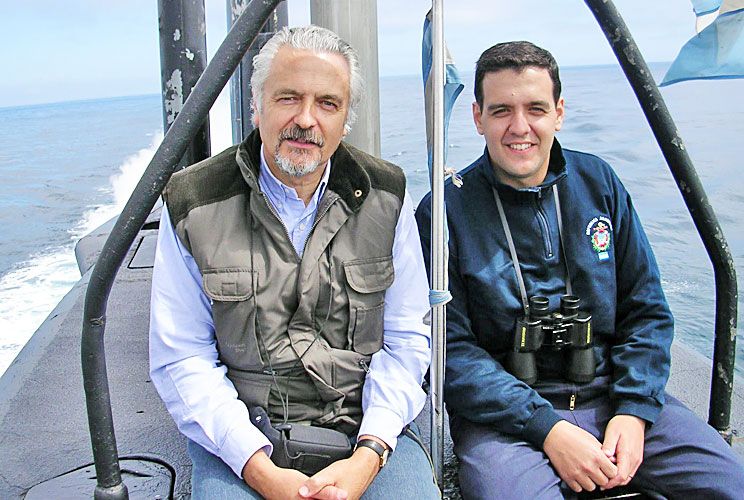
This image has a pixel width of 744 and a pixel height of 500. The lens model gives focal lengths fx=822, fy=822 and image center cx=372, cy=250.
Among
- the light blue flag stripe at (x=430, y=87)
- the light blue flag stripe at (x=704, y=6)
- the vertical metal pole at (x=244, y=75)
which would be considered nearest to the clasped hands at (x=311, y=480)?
the light blue flag stripe at (x=430, y=87)

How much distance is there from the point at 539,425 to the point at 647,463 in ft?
0.90

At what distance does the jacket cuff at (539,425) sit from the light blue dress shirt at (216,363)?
0.26 m

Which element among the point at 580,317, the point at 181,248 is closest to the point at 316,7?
the point at 181,248

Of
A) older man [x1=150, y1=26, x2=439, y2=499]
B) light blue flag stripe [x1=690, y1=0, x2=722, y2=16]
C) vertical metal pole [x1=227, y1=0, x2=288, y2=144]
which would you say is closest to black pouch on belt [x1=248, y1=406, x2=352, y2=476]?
older man [x1=150, y1=26, x2=439, y2=499]

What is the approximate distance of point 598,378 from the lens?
207 cm

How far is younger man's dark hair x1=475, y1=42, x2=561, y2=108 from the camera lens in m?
2.02

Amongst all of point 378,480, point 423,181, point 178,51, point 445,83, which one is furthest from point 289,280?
point 423,181

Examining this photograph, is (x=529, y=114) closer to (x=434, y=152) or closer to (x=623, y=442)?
(x=434, y=152)

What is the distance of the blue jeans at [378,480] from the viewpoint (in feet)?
5.54

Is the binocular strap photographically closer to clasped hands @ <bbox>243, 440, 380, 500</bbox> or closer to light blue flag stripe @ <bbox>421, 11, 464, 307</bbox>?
light blue flag stripe @ <bbox>421, 11, 464, 307</bbox>

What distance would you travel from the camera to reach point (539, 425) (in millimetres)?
1891

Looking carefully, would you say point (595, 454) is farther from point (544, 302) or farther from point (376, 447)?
point (376, 447)

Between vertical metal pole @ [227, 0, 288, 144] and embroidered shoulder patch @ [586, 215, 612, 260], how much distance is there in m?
1.75

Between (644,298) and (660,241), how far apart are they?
6141mm
